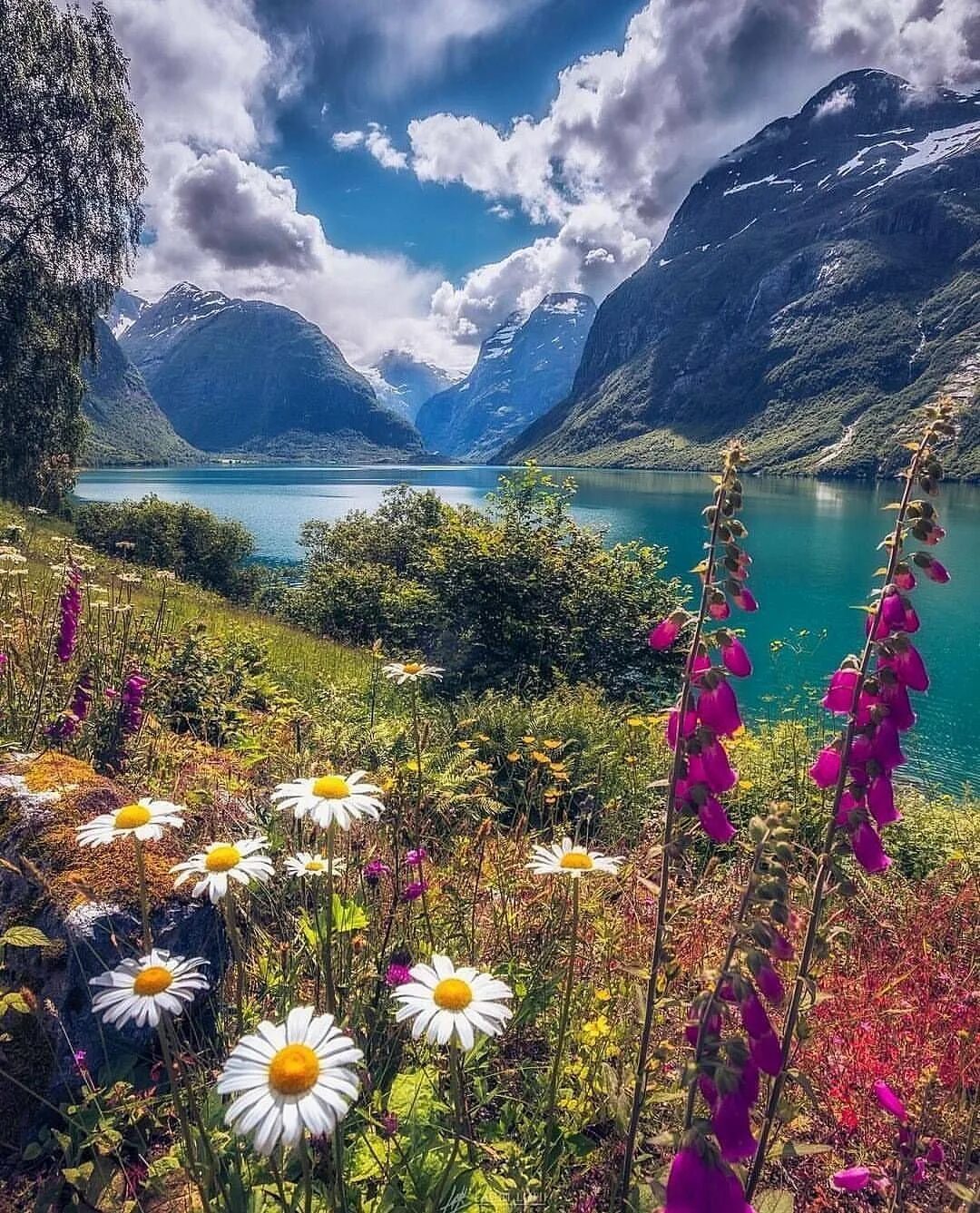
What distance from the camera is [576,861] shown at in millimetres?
2064

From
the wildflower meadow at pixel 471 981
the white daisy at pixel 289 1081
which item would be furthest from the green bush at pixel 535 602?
the white daisy at pixel 289 1081

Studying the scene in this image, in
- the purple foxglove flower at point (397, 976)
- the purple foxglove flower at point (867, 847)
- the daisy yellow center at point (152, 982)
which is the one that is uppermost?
the purple foxglove flower at point (867, 847)

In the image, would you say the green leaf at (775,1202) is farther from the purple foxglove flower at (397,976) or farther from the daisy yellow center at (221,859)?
the daisy yellow center at (221,859)

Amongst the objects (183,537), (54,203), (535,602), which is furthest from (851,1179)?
(183,537)

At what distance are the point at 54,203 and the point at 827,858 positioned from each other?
20862 mm

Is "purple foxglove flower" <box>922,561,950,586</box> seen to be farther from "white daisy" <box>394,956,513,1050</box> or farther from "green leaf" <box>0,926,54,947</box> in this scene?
"green leaf" <box>0,926,54,947</box>

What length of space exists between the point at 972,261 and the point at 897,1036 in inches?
9483

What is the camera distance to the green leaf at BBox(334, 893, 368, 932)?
2.23m

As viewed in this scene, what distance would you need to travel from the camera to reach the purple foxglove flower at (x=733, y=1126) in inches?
50.2

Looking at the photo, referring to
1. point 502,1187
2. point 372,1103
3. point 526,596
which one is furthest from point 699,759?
point 526,596

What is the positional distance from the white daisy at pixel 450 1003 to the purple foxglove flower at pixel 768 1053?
540mm

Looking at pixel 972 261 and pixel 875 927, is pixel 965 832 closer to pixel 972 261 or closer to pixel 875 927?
pixel 875 927

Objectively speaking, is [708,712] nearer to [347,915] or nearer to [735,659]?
[735,659]

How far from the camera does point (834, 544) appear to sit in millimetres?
52312
